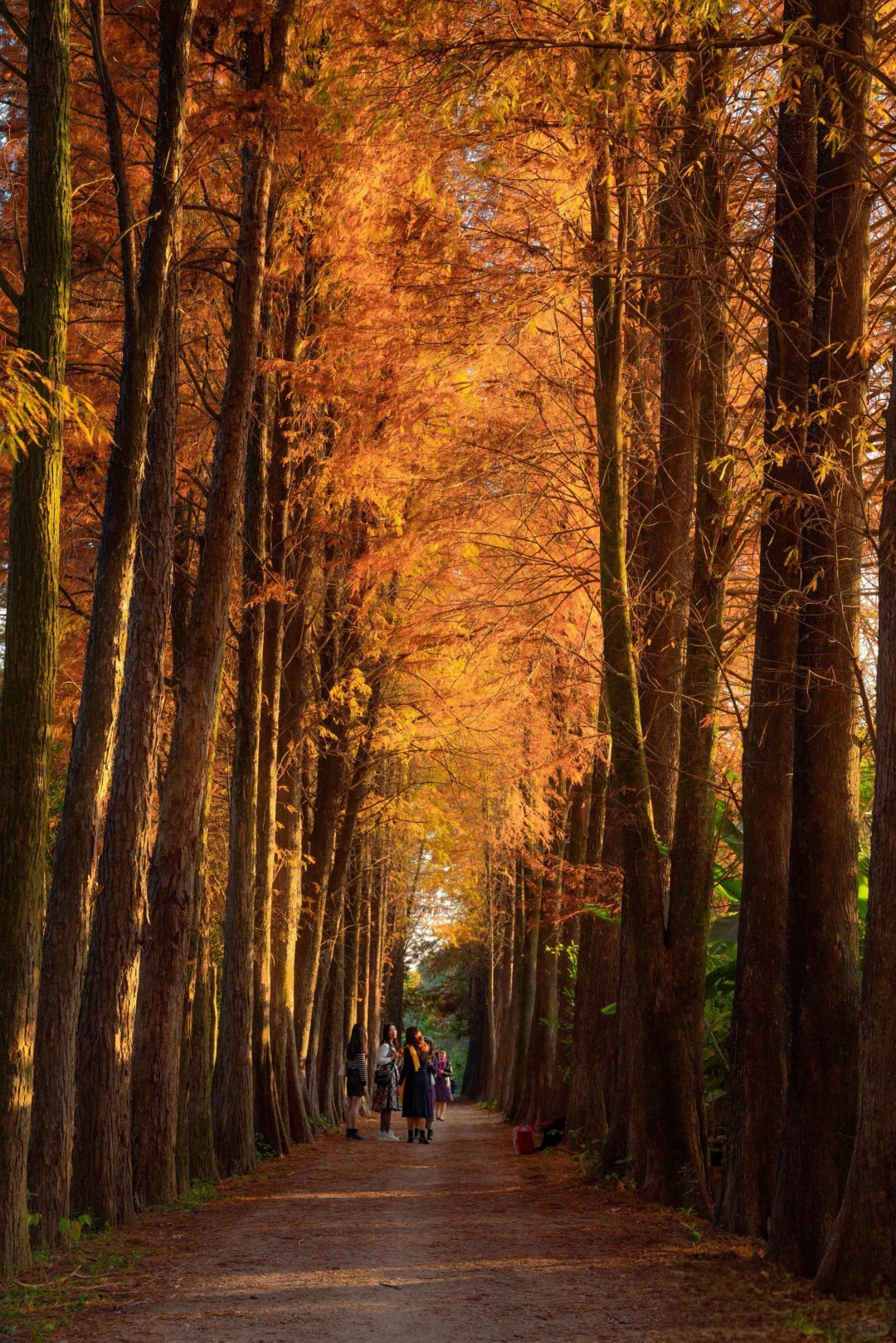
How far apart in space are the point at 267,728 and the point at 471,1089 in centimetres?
5268

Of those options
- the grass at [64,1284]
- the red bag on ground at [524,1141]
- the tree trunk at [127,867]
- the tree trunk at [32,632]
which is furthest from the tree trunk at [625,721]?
the red bag on ground at [524,1141]

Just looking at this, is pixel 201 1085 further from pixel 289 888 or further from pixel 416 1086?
pixel 416 1086

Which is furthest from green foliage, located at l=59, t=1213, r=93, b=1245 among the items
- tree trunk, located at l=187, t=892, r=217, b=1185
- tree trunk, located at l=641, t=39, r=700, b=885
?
tree trunk, located at l=641, t=39, r=700, b=885

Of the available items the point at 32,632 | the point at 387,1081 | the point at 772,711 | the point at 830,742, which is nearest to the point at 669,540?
the point at 772,711

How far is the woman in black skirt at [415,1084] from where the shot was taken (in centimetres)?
2055

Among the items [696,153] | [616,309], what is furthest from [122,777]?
[696,153]

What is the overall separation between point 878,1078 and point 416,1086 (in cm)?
1652

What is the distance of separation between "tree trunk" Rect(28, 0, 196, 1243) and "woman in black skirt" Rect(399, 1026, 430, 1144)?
470 inches

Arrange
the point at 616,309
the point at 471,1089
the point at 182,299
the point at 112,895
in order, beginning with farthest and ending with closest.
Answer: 1. the point at 471,1089
2. the point at 182,299
3. the point at 616,309
4. the point at 112,895

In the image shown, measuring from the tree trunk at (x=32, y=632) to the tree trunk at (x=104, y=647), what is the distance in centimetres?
117

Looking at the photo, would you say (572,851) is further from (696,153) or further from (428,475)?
(696,153)

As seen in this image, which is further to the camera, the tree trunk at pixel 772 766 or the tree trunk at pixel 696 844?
the tree trunk at pixel 696 844

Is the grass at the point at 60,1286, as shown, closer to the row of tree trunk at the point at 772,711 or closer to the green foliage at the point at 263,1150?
the row of tree trunk at the point at 772,711

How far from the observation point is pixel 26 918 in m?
7.23
